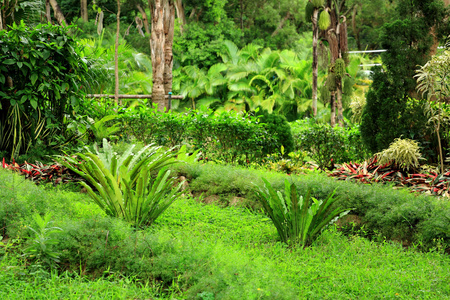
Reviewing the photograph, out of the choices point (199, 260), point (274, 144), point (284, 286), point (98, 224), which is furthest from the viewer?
point (274, 144)

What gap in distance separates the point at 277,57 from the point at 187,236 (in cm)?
2136

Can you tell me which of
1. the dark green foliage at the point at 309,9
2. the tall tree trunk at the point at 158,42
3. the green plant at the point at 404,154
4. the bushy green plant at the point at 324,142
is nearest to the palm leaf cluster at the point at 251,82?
the dark green foliage at the point at 309,9

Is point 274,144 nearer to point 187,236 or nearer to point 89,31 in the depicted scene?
point 187,236

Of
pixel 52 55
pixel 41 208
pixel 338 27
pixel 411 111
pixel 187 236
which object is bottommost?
pixel 187 236

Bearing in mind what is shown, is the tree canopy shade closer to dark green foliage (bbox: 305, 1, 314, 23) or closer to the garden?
the garden

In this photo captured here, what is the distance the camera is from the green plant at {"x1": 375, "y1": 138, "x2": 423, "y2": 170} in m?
5.85

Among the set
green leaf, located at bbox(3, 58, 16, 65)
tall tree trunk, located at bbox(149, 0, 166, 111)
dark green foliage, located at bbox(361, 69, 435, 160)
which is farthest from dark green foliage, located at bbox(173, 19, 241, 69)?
green leaf, located at bbox(3, 58, 16, 65)

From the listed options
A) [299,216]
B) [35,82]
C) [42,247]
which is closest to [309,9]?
[35,82]

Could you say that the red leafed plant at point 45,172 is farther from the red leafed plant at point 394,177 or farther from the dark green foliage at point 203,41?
the dark green foliage at point 203,41

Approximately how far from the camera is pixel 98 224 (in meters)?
3.24

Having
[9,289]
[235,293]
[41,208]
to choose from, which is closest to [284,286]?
[235,293]

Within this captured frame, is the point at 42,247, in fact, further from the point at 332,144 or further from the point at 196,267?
the point at 332,144

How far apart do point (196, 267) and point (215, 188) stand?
2619 mm

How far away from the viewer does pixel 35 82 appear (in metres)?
5.95
